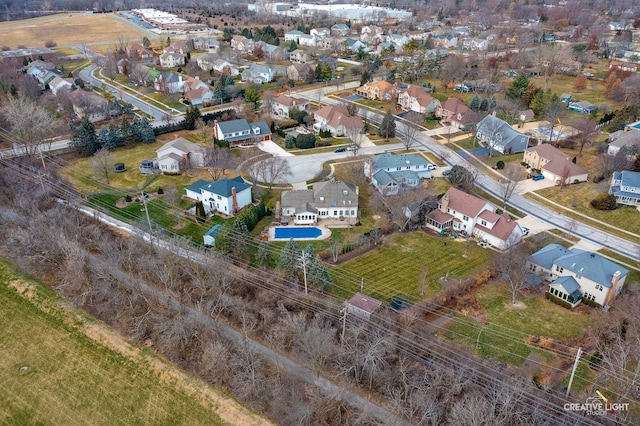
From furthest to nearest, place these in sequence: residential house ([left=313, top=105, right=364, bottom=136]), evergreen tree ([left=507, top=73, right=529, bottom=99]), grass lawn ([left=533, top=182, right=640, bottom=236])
A: evergreen tree ([left=507, top=73, right=529, bottom=99]) < residential house ([left=313, top=105, right=364, bottom=136]) < grass lawn ([left=533, top=182, right=640, bottom=236])

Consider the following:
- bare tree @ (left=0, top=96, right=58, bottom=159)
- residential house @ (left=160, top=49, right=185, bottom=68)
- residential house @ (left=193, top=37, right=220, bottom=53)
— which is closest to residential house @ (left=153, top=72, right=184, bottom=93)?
residential house @ (left=160, top=49, right=185, bottom=68)

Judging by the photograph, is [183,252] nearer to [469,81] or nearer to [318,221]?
[318,221]

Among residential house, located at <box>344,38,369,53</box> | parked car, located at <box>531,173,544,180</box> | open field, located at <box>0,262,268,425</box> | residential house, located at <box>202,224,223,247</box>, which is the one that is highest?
residential house, located at <box>344,38,369,53</box>

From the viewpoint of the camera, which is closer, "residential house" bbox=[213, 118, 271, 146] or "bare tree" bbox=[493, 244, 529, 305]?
"bare tree" bbox=[493, 244, 529, 305]

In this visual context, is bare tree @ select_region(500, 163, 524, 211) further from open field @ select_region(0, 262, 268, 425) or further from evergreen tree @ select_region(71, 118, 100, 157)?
evergreen tree @ select_region(71, 118, 100, 157)

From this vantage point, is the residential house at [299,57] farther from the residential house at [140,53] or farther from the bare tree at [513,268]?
the bare tree at [513,268]

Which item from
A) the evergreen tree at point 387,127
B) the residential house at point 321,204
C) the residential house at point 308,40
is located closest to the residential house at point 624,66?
the evergreen tree at point 387,127
